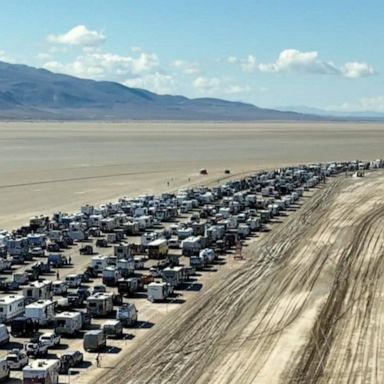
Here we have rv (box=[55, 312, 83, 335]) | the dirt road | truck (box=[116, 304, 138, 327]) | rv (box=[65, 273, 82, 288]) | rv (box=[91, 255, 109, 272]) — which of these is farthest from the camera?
rv (box=[91, 255, 109, 272])

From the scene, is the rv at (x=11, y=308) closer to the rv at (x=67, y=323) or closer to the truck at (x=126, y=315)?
the rv at (x=67, y=323)

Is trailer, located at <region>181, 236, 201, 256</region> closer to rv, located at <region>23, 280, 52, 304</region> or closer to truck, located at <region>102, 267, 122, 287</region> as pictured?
truck, located at <region>102, 267, 122, 287</region>

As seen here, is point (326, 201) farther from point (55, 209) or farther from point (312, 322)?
point (312, 322)

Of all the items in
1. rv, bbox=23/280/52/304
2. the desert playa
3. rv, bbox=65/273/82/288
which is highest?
rv, bbox=23/280/52/304

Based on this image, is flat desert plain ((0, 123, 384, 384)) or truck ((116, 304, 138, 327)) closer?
flat desert plain ((0, 123, 384, 384))

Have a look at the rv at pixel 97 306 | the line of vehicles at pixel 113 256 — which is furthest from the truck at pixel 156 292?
the rv at pixel 97 306

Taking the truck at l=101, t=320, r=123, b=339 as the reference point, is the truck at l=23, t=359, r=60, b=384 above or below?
above

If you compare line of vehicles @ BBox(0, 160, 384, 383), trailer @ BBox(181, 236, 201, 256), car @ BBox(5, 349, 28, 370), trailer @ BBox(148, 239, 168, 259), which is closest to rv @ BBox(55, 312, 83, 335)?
line of vehicles @ BBox(0, 160, 384, 383)
